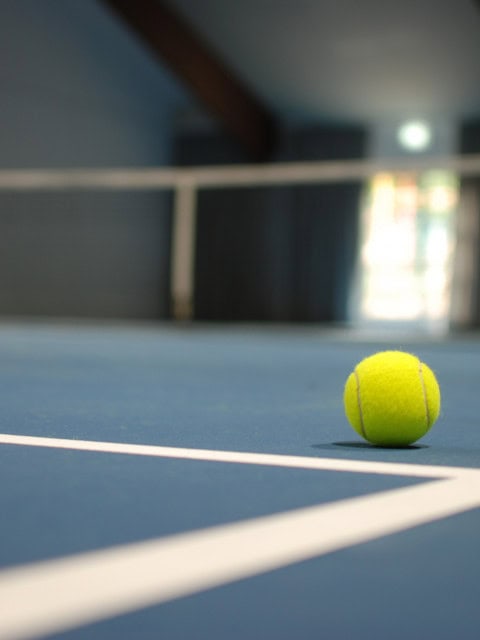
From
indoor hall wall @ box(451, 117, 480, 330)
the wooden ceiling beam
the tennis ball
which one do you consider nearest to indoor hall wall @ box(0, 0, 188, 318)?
the wooden ceiling beam

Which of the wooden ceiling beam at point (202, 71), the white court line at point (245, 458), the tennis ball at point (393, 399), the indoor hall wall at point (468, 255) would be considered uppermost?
the wooden ceiling beam at point (202, 71)

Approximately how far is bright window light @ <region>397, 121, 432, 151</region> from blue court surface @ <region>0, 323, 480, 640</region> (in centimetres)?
1322

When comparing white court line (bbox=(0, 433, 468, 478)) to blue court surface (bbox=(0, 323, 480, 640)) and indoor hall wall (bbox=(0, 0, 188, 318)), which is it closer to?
blue court surface (bbox=(0, 323, 480, 640))

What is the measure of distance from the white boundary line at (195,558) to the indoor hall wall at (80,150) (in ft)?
45.1

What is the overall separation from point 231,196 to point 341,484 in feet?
53.3

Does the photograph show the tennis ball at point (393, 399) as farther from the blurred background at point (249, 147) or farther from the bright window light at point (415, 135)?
the bright window light at point (415, 135)

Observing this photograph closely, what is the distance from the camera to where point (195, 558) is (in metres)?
1.34

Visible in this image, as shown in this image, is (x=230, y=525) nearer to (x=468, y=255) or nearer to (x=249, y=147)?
(x=468, y=255)

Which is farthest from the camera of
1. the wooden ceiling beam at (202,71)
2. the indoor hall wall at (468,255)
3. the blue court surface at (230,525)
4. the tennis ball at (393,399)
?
the indoor hall wall at (468,255)

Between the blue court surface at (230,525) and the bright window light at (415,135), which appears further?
the bright window light at (415,135)

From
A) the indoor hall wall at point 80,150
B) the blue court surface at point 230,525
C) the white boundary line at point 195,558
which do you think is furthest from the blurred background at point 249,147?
the white boundary line at point 195,558

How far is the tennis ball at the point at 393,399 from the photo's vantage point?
96.3 inches

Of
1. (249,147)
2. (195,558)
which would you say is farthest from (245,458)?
(249,147)

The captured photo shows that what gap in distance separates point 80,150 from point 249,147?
8.67ft
